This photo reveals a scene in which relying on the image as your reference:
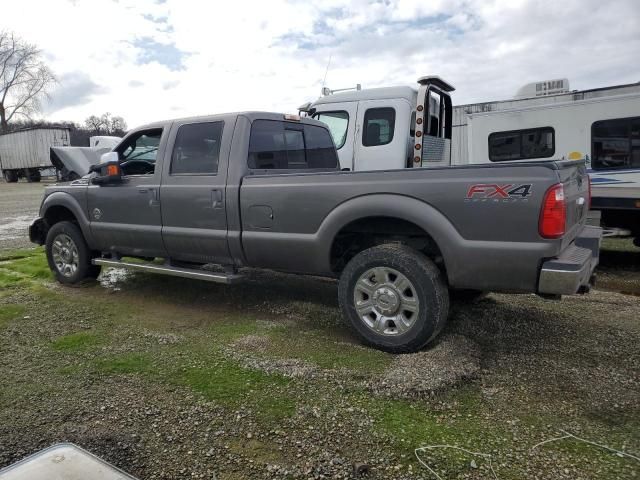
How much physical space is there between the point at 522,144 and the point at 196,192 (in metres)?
5.83

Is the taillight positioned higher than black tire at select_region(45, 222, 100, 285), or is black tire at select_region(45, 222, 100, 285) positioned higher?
the taillight

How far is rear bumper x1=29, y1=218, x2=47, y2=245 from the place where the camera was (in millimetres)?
6320

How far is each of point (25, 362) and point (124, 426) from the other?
1440mm

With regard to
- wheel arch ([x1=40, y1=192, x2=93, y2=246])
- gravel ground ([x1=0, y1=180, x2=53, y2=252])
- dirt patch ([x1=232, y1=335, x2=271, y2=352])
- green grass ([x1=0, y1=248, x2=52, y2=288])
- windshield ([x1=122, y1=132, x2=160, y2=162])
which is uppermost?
windshield ([x1=122, y1=132, x2=160, y2=162])

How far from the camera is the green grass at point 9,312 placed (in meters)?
4.71

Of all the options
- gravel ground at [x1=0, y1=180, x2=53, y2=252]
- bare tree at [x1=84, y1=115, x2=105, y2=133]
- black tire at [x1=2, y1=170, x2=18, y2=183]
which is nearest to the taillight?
gravel ground at [x1=0, y1=180, x2=53, y2=252]

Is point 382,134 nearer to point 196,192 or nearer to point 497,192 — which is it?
point 196,192

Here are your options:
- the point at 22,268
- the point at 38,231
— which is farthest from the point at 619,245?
the point at 22,268

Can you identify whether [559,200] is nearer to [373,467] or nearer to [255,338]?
[373,467]

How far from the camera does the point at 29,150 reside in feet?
112

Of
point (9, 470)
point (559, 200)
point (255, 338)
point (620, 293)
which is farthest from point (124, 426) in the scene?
point (620, 293)

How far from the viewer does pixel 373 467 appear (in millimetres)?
2428

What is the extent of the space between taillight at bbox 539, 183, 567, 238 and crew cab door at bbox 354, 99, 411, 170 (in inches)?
181

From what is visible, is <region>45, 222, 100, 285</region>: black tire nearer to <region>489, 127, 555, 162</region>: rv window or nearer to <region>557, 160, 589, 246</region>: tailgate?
<region>557, 160, 589, 246</region>: tailgate
